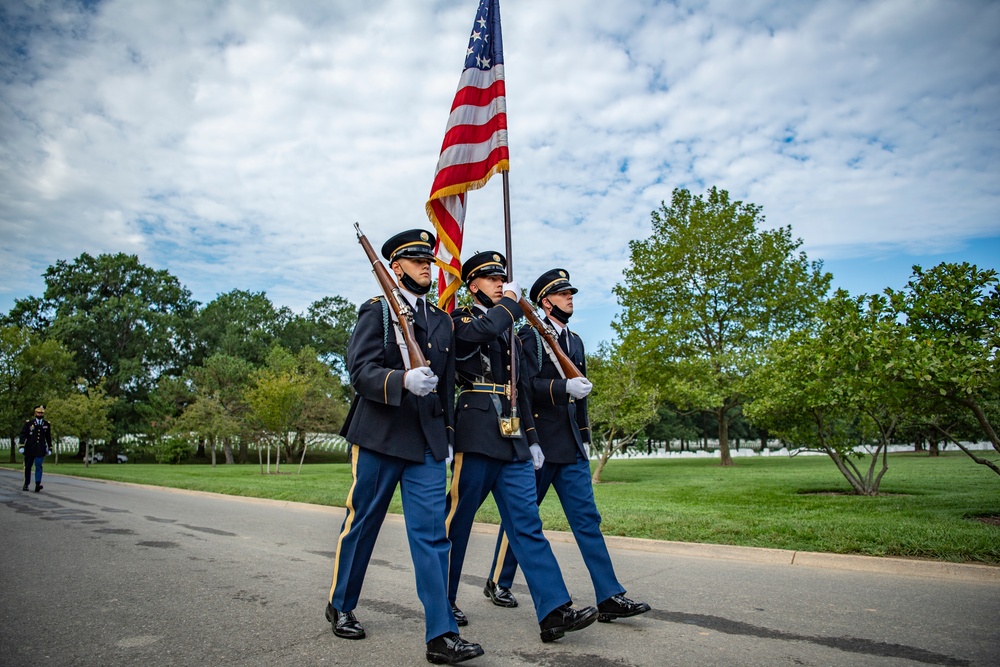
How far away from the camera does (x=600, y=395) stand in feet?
61.6

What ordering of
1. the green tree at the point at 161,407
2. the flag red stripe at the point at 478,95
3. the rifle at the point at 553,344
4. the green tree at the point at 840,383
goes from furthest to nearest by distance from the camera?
the green tree at the point at 161,407 < the green tree at the point at 840,383 < the flag red stripe at the point at 478,95 < the rifle at the point at 553,344

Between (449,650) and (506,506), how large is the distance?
955mm

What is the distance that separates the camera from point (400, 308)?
3.86 meters

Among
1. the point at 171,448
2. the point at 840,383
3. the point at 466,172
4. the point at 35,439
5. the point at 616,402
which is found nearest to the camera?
the point at 466,172

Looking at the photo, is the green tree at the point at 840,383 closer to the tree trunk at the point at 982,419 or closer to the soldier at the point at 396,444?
the tree trunk at the point at 982,419

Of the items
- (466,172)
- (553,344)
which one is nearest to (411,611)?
(553,344)

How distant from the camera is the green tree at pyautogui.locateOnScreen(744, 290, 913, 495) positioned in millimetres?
7793

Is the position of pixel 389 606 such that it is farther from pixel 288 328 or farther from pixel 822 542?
pixel 288 328

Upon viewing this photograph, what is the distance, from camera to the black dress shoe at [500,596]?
4688 mm

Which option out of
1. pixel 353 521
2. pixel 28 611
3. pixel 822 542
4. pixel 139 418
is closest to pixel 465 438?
pixel 353 521

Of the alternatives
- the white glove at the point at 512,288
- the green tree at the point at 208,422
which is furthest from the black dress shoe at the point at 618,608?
the green tree at the point at 208,422

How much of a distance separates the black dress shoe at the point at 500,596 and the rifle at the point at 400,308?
1.87 metres

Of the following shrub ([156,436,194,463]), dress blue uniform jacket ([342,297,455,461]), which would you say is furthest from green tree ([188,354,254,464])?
dress blue uniform jacket ([342,297,455,461])

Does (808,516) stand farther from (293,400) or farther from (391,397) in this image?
(293,400)
